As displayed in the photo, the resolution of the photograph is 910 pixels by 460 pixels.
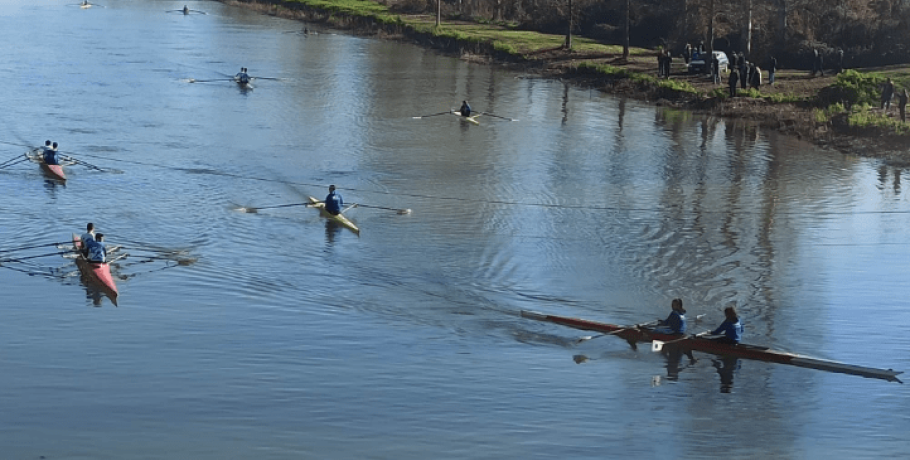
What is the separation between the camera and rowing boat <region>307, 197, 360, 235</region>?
2859cm

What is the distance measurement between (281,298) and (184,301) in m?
1.85

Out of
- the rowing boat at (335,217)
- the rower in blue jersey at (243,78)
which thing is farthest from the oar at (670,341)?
the rower in blue jersey at (243,78)

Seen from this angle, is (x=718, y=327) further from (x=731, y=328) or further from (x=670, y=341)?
(x=670, y=341)

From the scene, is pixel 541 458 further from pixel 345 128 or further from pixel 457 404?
pixel 345 128

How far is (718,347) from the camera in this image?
67.9ft

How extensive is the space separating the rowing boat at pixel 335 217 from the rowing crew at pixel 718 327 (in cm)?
945

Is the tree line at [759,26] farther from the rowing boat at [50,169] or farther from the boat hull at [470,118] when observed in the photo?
the rowing boat at [50,169]

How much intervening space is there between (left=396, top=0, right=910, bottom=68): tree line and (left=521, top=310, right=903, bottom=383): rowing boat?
28.8 m

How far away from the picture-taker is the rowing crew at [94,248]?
24562 mm

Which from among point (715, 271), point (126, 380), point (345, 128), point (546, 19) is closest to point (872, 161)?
point (715, 271)

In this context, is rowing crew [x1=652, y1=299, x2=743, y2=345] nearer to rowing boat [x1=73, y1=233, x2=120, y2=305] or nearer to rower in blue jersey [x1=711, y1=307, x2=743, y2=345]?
rower in blue jersey [x1=711, y1=307, x2=743, y2=345]

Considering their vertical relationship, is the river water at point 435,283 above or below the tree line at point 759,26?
below

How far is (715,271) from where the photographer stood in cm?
2598

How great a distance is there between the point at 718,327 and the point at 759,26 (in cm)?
3306
